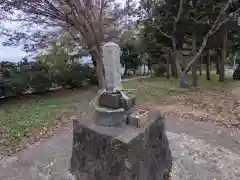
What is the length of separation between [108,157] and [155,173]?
0.66 meters

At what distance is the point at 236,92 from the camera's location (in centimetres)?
799

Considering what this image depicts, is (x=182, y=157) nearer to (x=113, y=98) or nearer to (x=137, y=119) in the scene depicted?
(x=137, y=119)

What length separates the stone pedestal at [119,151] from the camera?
7.34 ft

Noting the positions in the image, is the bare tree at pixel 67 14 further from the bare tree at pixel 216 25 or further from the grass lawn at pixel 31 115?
the bare tree at pixel 216 25

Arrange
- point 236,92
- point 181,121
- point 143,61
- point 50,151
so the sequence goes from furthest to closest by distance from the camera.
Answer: point 143,61
point 236,92
point 181,121
point 50,151

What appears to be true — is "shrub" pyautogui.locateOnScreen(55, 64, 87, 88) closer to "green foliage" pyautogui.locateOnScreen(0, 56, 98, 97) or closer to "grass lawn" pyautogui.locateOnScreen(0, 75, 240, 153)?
"green foliage" pyautogui.locateOnScreen(0, 56, 98, 97)

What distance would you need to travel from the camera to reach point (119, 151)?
2.23 meters

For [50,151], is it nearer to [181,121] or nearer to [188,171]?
[188,171]

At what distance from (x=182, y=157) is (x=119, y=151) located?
153 cm

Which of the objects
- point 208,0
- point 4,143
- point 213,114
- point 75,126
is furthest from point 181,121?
point 208,0

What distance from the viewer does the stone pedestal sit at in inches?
88.0

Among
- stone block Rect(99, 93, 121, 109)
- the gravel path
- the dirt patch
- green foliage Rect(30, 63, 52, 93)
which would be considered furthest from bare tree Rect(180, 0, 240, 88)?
stone block Rect(99, 93, 121, 109)

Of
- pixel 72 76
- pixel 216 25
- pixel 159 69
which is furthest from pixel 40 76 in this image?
pixel 159 69

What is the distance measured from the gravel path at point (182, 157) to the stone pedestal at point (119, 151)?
Result: 1.34ft
